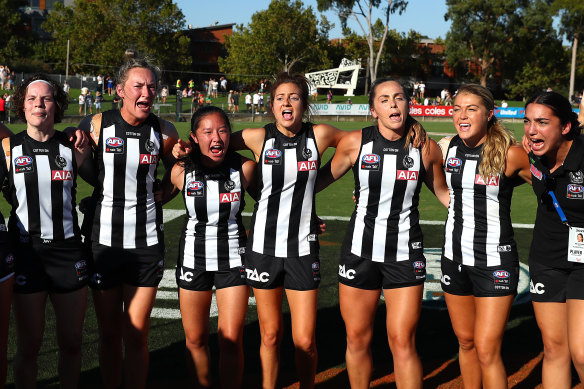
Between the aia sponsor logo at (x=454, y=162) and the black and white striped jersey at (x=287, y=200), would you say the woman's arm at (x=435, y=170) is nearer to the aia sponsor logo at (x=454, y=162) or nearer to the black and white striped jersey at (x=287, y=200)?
the aia sponsor logo at (x=454, y=162)

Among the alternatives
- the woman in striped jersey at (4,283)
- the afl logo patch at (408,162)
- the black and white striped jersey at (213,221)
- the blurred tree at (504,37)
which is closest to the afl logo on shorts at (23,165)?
the woman in striped jersey at (4,283)

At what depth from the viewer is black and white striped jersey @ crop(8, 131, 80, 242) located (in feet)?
13.8

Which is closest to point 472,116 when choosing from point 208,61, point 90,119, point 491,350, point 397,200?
point 397,200

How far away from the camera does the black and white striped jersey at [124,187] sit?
→ 4.48 metres

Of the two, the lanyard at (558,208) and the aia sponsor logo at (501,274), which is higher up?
the lanyard at (558,208)

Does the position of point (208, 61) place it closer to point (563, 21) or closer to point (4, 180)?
point (563, 21)

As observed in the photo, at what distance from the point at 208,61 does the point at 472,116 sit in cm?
6799

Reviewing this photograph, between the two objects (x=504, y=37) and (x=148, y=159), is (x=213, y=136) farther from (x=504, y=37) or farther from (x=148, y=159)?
(x=504, y=37)

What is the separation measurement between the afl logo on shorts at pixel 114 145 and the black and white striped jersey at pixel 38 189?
0.31m

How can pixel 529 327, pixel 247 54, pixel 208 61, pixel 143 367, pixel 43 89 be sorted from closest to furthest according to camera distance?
pixel 43 89 < pixel 143 367 < pixel 529 327 < pixel 247 54 < pixel 208 61

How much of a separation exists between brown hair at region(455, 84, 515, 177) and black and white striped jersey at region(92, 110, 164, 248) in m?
2.23

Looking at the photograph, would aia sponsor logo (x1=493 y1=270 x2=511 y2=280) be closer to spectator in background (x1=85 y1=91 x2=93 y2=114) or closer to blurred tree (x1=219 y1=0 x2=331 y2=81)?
spectator in background (x1=85 y1=91 x2=93 y2=114)

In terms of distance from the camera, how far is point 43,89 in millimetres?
4199

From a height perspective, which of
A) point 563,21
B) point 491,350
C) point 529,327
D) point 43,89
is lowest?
point 529,327
